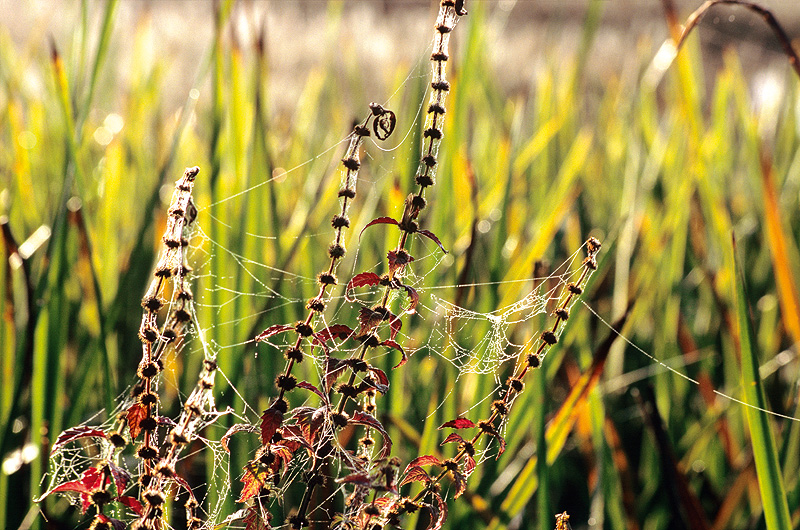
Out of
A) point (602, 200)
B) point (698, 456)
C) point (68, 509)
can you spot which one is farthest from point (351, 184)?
point (602, 200)

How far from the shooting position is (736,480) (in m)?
0.64

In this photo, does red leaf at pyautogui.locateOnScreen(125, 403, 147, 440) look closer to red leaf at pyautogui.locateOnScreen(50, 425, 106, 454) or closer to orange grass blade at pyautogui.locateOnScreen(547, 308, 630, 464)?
red leaf at pyautogui.locateOnScreen(50, 425, 106, 454)

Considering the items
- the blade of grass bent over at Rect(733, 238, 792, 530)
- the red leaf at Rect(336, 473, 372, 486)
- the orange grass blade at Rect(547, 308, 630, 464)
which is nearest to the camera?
the red leaf at Rect(336, 473, 372, 486)

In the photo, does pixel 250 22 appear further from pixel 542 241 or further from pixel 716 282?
pixel 716 282

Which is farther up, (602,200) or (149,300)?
(602,200)

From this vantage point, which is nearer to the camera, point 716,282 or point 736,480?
point 736,480

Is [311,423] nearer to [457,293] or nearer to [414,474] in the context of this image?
[414,474]

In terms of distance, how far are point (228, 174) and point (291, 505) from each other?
0.41 metres

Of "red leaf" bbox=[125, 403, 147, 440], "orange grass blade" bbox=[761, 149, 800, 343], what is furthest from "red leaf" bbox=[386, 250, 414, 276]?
"orange grass blade" bbox=[761, 149, 800, 343]

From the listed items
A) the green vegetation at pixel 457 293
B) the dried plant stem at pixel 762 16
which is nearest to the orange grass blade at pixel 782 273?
the green vegetation at pixel 457 293

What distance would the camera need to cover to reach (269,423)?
0.28 meters

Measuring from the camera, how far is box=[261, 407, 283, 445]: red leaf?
10.9 inches

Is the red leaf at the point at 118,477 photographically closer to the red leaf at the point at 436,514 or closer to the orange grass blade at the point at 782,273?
the red leaf at the point at 436,514

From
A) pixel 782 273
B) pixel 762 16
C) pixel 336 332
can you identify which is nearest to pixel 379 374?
pixel 336 332
